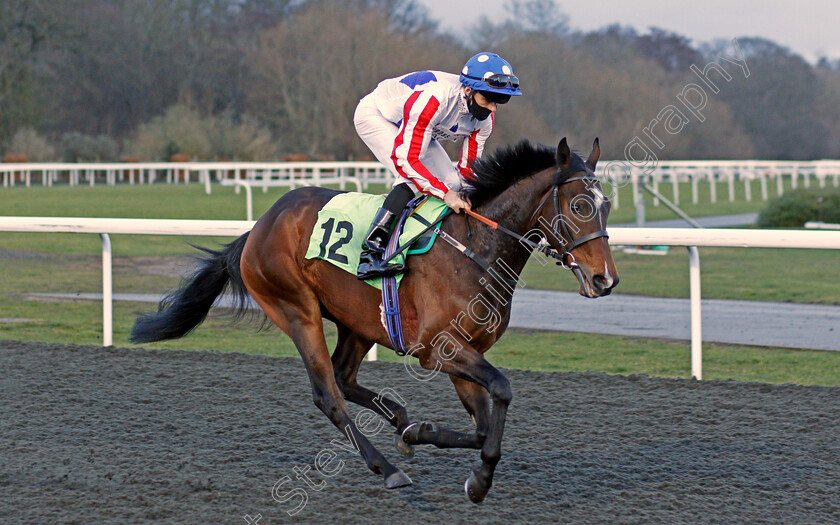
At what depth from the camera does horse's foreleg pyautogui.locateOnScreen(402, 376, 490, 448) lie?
10.3 feet

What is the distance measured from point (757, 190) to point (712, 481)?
22.0 metres

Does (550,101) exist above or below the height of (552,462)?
above

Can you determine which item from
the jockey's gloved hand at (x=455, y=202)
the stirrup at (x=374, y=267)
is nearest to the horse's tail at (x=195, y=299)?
the stirrup at (x=374, y=267)

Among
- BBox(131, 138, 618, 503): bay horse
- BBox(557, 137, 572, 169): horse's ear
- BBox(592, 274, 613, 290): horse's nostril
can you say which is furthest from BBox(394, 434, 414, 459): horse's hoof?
BBox(557, 137, 572, 169): horse's ear

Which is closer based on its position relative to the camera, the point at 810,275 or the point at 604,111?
the point at 810,275

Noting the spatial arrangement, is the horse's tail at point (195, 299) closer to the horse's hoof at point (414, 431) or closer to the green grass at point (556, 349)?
the horse's hoof at point (414, 431)

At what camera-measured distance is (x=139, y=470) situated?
337 cm

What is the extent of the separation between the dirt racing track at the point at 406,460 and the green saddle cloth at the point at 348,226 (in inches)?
29.6

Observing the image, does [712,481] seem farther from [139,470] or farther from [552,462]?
[139,470]

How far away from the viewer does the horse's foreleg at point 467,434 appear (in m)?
3.13

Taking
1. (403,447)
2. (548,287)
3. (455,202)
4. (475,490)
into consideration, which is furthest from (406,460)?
(548,287)

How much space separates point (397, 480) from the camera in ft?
10.4

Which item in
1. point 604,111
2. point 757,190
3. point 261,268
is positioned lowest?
point 261,268

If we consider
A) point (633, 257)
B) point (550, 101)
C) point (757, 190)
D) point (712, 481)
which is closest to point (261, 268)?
point (712, 481)
